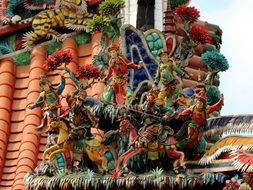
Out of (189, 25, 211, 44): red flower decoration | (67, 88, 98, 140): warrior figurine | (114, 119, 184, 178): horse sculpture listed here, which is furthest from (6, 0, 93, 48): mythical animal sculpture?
(114, 119, 184, 178): horse sculpture

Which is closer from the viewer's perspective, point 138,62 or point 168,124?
point 168,124

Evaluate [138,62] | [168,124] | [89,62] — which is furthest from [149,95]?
[89,62]

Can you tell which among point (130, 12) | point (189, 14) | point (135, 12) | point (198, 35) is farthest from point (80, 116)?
point (130, 12)

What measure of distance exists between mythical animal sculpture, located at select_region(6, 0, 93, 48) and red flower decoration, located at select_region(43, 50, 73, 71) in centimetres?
254

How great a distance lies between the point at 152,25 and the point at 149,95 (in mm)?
4059

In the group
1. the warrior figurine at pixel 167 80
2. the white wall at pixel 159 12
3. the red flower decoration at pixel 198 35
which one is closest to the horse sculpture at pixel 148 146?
the warrior figurine at pixel 167 80

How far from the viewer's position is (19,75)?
30359 millimetres

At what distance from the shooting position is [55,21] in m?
30.5

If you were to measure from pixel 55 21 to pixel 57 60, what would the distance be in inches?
114

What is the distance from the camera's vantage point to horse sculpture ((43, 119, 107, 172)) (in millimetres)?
25953

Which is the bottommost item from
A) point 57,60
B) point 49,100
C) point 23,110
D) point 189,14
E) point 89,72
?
point 49,100

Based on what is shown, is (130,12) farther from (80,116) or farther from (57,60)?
(80,116)

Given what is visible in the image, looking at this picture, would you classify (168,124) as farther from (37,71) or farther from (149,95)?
(37,71)

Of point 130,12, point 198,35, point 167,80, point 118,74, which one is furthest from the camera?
point 130,12
